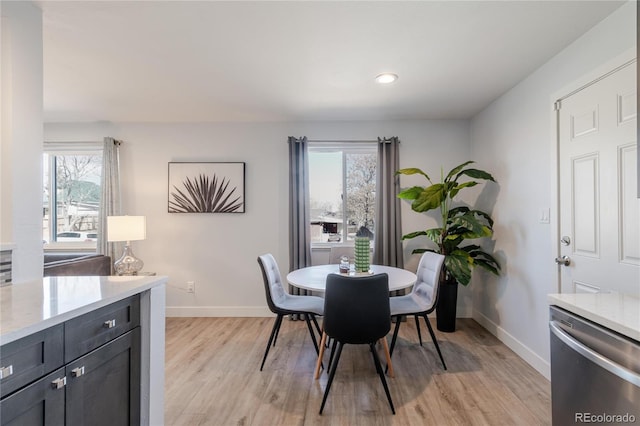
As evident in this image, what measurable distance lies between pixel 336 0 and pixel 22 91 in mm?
1743

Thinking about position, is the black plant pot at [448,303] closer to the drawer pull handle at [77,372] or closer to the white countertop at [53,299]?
the white countertop at [53,299]

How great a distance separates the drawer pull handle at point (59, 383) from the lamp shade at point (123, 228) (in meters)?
2.29

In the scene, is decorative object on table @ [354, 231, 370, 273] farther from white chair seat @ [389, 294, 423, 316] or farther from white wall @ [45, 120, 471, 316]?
white wall @ [45, 120, 471, 316]

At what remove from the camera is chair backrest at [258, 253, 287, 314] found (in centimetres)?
242

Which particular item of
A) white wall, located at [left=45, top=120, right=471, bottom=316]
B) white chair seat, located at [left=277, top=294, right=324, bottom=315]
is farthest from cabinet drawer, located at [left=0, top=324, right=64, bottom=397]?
white wall, located at [left=45, top=120, right=471, bottom=316]

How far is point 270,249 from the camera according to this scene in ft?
12.1

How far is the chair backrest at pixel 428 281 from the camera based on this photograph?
2.38 metres

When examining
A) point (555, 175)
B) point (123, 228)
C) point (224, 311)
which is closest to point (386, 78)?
point (555, 175)

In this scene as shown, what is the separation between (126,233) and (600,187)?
4002mm

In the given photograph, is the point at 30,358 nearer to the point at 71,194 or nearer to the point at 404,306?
the point at 404,306

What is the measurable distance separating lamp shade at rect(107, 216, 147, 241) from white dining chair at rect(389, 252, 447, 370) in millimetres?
2699

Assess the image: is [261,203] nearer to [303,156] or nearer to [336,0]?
[303,156]

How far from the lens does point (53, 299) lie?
1.15 meters

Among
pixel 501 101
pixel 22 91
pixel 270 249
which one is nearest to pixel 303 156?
pixel 270 249
